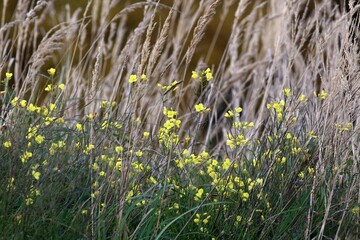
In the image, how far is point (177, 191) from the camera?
2.55m

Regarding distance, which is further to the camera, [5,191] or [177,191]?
[177,191]

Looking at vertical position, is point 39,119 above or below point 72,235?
above

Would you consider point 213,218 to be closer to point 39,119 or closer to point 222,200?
point 222,200

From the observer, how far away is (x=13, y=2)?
7.62 metres

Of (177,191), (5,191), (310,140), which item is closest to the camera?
(5,191)

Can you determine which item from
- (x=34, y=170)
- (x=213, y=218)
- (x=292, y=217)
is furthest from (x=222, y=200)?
(x=34, y=170)

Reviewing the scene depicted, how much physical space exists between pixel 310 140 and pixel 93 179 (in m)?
0.95

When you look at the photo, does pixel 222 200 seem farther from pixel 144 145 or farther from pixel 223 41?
pixel 223 41

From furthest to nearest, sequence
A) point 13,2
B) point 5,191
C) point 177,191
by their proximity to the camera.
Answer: point 13,2 < point 177,191 < point 5,191

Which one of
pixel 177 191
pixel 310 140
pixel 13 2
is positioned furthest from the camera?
pixel 13 2

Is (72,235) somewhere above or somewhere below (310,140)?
below

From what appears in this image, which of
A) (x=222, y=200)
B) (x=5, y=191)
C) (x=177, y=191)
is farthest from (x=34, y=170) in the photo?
(x=222, y=200)

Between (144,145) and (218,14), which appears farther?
(218,14)

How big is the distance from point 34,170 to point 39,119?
29cm
